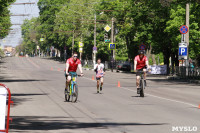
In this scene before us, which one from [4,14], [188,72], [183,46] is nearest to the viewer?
[183,46]

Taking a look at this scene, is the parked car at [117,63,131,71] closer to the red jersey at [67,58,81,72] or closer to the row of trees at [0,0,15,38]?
the row of trees at [0,0,15,38]

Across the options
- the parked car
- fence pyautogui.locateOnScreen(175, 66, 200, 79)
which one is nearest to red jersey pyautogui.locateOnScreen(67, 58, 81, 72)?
fence pyautogui.locateOnScreen(175, 66, 200, 79)

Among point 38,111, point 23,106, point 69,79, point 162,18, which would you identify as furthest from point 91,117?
point 162,18

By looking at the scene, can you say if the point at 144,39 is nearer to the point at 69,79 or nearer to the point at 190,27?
the point at 190,27

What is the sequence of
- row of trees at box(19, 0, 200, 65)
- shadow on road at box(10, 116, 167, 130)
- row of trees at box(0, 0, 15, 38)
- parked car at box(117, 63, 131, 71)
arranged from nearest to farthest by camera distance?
shadow on road at box(10, 116, 167, 130)
row of trees at box(0, 0, 15, 38)
row of trees at box(19, 0, 200, 65)
parked car at box(117, 63, 131, 71)

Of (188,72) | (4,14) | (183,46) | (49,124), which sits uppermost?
(4,14)

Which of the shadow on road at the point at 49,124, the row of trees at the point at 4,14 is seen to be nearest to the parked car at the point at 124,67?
the row of trees at the point at 4,14

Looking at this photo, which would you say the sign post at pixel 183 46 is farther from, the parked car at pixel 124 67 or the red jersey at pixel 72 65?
the parked car at pixel 124 67

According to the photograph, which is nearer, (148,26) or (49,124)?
(49,124)

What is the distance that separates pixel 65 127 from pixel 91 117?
94.8 inches

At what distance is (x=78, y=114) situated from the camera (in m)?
14.8

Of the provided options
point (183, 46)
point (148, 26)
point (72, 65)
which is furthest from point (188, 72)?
point (72, 65)

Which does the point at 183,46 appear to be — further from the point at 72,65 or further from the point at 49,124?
the point at 49,124

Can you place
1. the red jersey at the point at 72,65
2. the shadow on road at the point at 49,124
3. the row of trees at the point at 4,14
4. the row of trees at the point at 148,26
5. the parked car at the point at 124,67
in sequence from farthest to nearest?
the parked car at the point at 124,67, the row of trees at the point at 148,26, the row of trees at the point at 4,14, the red jersey at the point at 72,65, the shadow on road at the point at 49,124
